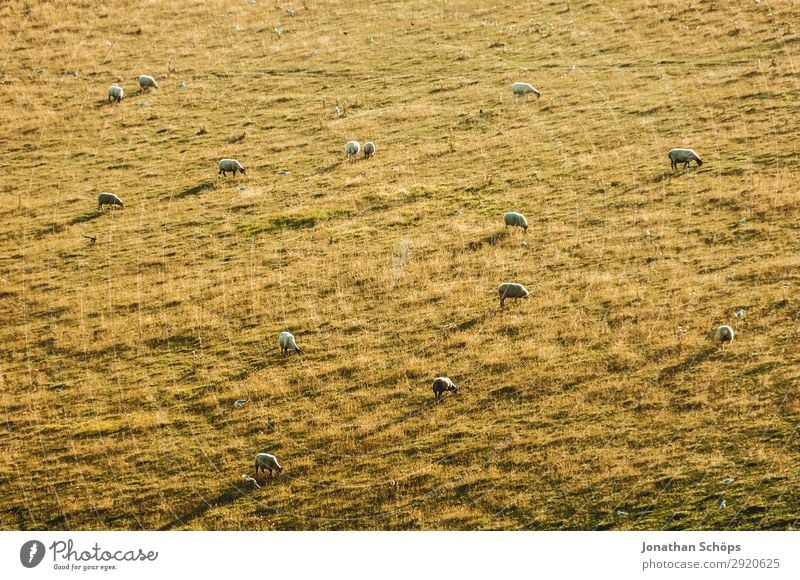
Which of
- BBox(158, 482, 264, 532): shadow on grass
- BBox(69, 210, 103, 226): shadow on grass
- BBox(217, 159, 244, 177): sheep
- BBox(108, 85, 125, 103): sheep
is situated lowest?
BBox(158, 482, 264, 532): shadow on grass

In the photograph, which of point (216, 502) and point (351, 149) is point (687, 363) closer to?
point (216, 502)

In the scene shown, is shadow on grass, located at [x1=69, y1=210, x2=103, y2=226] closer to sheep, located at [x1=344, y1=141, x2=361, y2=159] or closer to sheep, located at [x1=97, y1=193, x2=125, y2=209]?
sheep, located at [x1=97, y1=193, x2=125, y2=209]

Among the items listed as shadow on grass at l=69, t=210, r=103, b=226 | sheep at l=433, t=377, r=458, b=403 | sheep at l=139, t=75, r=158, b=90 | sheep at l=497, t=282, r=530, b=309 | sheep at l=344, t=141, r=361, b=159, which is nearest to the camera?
sheep at l=433, t=377, r=458, b=403

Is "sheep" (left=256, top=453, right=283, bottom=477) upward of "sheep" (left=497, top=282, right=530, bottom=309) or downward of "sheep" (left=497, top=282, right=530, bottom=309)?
downward

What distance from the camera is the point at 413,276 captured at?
35.1 meters

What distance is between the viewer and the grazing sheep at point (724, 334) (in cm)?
2877

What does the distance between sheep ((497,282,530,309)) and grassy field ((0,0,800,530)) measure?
293 mm

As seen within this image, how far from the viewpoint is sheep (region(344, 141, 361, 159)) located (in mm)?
45688

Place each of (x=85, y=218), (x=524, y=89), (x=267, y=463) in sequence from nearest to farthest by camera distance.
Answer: (x=267, y=463), (x=85, y=218), (x=524, y=89)

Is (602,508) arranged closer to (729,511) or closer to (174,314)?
(729,511)

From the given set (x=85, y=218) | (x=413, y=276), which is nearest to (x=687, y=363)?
(x=413, y=276)
